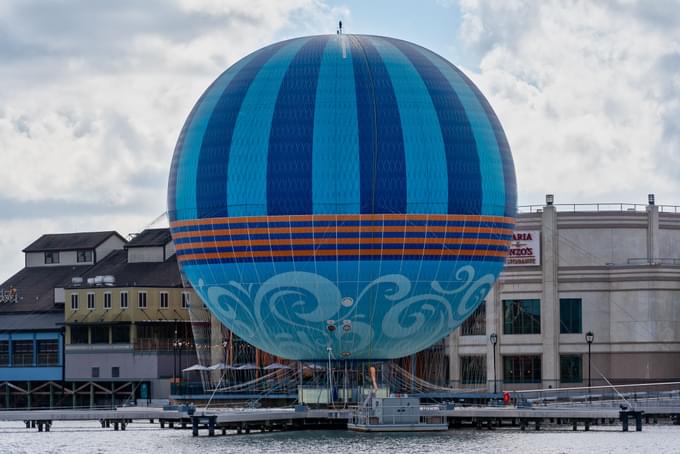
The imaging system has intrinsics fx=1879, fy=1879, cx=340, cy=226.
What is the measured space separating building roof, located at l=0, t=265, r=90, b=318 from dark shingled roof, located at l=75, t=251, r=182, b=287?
2648mm

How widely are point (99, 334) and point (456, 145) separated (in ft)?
179

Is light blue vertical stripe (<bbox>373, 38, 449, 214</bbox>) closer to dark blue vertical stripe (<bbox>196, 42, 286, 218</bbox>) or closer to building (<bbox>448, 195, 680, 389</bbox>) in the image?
dark blue vertical stripe (<bbox>196, 42, 286, 218</bbox>)

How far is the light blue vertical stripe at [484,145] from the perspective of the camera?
3423 inches

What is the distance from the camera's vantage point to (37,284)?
146m

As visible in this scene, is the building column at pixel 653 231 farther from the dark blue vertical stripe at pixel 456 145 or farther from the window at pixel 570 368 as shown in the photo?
the dark blue vertical stripe at pixel 456 145

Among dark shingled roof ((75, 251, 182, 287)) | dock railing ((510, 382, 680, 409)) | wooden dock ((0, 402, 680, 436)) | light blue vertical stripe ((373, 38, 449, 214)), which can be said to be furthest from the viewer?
dark shingled roof ((75, 251, 182, 287))

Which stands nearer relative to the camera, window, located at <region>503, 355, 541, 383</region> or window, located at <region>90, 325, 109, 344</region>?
window, located at <region>503, 355, 541, 383</region>

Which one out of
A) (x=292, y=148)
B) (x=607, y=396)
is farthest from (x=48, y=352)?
(x=292, y=148)

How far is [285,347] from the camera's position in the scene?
88750 millimetres

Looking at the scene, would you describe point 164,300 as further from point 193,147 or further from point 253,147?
point 253,147

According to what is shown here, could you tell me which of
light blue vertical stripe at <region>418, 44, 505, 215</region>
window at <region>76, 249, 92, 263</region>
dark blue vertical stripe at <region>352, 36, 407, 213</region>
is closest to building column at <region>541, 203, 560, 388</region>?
light blue vertical stripe at <region>418, 44, 505, 215</region>

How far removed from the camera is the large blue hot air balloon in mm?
83688

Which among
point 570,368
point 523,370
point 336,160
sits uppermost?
point 336,160

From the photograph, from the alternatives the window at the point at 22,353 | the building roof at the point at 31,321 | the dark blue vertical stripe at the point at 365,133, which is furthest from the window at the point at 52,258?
the dark blue vertical stripe at the point at 365,133
